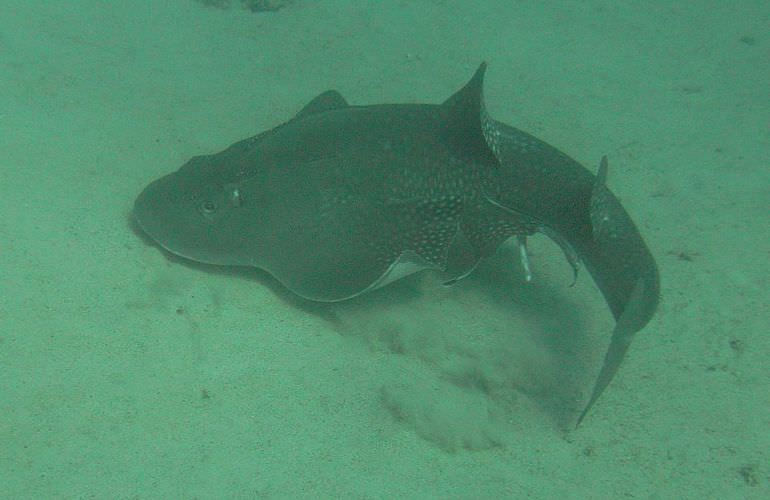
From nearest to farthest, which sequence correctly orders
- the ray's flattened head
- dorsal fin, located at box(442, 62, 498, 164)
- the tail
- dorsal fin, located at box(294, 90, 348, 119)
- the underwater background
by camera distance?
the underwater background, the tail, dorsal fin, located at box(442, 62, 498, 164), the ray's flattened head, dorsal fin, located at box(294, 90, 348, 119)

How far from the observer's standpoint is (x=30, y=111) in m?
5.72

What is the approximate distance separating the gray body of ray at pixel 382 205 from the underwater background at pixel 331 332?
0.37 metres

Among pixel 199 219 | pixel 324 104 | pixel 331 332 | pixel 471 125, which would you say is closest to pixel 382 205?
pixel 471 125

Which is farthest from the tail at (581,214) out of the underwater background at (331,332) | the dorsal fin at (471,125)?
the underwater background at (331,332)

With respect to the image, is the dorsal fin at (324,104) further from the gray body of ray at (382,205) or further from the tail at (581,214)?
the tail at (581,214)

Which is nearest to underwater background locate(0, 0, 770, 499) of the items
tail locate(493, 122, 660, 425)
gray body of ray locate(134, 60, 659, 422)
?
gray body of ray locate(134, 60, 659, 422)

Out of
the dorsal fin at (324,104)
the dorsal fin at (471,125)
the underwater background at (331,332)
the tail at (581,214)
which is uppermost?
the dorsal fin at (471,125)

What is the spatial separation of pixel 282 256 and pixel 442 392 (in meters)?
1.66

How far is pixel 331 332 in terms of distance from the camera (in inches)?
179

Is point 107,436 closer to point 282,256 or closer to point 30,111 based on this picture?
point 282,256

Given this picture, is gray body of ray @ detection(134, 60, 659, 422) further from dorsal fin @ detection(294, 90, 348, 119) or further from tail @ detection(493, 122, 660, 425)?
dorsal fin @ detection(294, 90, 348, 119)

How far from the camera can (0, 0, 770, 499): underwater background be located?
3510 millimetres

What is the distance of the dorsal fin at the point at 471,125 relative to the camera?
432 cm

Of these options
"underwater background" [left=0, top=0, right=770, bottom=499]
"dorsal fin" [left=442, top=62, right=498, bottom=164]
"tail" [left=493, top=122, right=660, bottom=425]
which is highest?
"dorsal fin" [left=442, top=62, right=498, bottom=164]
